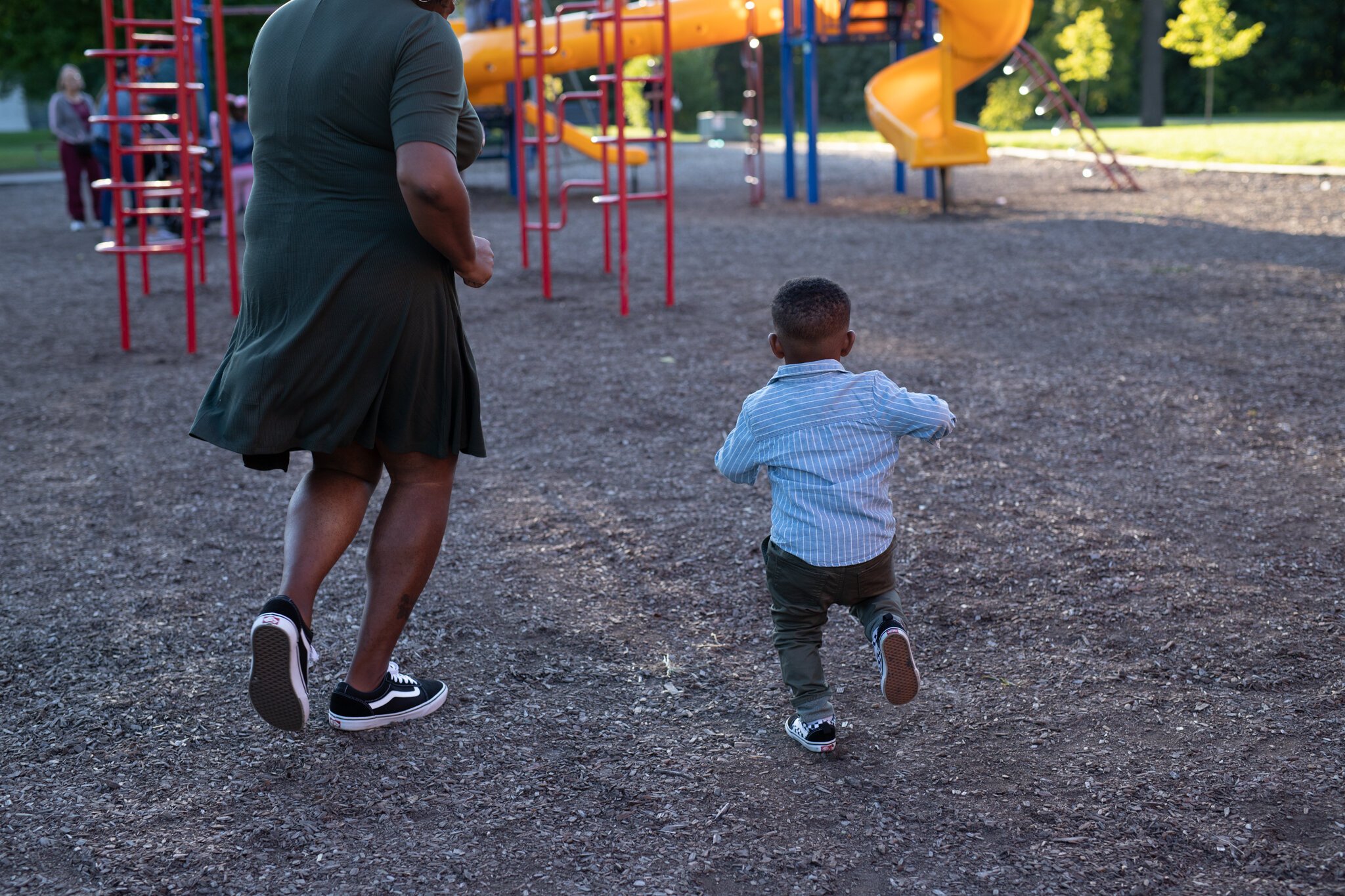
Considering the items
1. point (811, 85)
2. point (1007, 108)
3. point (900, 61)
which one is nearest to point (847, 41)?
point (811, 85)

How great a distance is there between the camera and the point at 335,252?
8.52ft

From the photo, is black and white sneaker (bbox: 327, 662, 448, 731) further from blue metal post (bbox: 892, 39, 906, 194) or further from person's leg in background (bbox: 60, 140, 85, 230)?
person's leg in background (bbox: 60, 140, 85, 230)

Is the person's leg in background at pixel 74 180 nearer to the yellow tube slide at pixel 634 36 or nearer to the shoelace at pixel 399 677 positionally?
the yellow tube slide at pixel 634 36

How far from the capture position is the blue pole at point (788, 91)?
1543 cm

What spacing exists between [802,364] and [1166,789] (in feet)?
3.76

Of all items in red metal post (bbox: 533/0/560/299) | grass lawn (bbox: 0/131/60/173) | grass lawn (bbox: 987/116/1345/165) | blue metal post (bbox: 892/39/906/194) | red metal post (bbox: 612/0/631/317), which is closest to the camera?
red metal post (bbox: 612/0/631/317)

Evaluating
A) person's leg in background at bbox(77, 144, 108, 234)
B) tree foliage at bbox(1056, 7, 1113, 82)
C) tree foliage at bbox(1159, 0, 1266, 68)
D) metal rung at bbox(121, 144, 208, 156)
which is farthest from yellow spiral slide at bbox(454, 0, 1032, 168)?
tree foliage at bbox(1056, 7, 1113, 82)

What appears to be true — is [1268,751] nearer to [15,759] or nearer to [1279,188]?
[15,759]

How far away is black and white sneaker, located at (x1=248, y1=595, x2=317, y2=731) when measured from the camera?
251 centimetres

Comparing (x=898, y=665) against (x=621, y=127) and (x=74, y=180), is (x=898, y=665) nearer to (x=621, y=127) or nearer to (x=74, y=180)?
(x=621, y=127)

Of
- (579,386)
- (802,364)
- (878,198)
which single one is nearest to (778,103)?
(878,198)

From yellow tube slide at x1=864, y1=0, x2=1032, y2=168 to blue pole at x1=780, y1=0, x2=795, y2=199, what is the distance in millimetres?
1082

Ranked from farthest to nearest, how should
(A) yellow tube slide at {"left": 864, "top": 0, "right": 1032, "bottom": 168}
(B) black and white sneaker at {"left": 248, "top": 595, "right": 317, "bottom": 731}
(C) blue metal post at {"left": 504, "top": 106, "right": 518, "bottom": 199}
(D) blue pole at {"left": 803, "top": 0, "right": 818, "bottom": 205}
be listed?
(C) blue metal post at {"left": 504, "top": 106, "right": 518, "bottom": 199}
(D) blue pole at {"left": 803, "top": 0, "right": 818, "bottom": 205}
(A) yellow tube slide at {"left": 864, "top": 0, "right": 1032, "bottom": 168}
(B) black and white sneaker at {"left": 248, "top": 595, "right": 317, "bottom": 731}

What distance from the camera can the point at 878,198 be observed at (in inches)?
651
